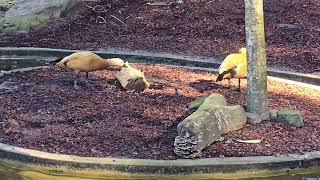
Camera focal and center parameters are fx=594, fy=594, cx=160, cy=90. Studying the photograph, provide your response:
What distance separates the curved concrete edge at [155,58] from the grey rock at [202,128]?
3.31m

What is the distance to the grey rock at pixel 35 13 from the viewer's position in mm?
13172

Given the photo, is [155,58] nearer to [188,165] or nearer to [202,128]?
[202,128]

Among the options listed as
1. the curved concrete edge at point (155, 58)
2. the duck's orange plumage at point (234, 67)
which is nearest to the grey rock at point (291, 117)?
the duck's orange plumage at point (234, 67)

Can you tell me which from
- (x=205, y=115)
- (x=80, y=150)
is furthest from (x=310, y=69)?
(x=80, y=150)

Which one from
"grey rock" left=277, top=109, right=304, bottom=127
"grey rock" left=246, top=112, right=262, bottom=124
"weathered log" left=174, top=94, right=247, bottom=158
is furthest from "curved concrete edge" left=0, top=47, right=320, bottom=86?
"weathered log" left=174, top=94, right=247, bottom=158

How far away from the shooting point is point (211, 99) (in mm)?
6199

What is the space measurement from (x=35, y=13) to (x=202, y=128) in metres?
8.98

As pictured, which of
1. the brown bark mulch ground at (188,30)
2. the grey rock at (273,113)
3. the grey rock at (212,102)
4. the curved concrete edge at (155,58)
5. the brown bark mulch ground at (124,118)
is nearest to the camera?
the brown bark mulch ground at (124,118)

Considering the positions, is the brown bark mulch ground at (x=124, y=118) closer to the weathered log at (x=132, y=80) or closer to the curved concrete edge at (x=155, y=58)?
the weathered log at (x=132, y=80)

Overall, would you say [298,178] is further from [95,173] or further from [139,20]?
[139,20]

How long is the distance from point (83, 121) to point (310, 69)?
4.56 meters

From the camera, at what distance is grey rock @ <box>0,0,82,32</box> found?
1317 centimetres

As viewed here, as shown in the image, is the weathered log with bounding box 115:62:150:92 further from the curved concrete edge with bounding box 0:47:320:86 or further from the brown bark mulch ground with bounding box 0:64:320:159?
the curved concrete edge with bounding box 0:47:320:86

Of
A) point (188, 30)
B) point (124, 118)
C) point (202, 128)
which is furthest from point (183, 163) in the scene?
point (188, 30)
